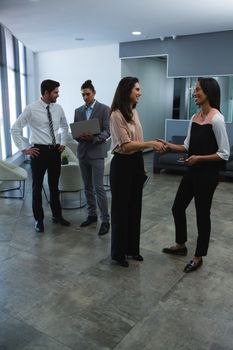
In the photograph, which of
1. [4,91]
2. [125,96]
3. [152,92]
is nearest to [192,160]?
[125,96]

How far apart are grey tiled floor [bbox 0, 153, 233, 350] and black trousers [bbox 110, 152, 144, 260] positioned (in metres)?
0.23

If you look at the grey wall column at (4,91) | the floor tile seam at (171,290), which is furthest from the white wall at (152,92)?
the floor tile seam at (171,290)

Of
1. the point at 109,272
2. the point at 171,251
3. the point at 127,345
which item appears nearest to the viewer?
the point at 127,345

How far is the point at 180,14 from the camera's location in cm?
517

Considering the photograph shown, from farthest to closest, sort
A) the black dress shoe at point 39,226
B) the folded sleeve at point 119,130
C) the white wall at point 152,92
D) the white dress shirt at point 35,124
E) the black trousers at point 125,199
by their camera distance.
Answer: the white wall at point 152,92, the black dress shoe at point 39,226, the white dress shirt at point 35,124, the black trousers at point 125,199, the folded sleeve at point 119,130

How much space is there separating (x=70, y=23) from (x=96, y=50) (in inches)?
92.7

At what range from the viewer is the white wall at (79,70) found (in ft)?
26.0

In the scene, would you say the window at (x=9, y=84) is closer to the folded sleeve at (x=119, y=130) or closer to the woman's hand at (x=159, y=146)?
the folded sleeve at (x=119, y=130)

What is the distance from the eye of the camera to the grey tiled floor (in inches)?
78.4

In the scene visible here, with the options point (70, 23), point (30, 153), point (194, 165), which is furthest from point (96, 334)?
point (70, 23)

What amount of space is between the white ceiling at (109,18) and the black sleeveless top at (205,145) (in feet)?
9.19

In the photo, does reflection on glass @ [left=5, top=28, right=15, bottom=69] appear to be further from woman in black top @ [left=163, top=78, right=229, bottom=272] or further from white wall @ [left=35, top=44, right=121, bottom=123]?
woman in black top @ [left=163, top=78, right=229, bottom=272]

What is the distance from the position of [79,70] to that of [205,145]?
21.4 ft

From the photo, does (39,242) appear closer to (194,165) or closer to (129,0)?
(194,165)
